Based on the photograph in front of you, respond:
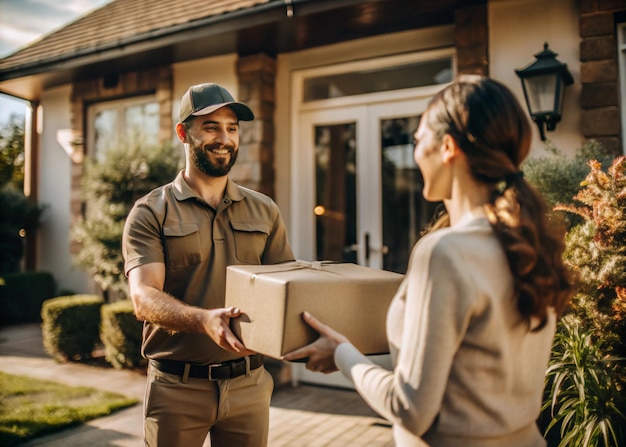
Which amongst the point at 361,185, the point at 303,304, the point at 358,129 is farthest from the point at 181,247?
the point at 358,129

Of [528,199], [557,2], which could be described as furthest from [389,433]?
[557,2]

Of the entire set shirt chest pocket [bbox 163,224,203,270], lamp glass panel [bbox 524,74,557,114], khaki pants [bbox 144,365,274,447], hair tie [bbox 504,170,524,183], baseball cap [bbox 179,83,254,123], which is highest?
lamp glass panel [bbox 524,74,557,114]

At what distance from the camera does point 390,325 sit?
1312mm

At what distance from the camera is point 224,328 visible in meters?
1.73

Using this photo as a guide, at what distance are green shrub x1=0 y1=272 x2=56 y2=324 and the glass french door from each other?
4.21m

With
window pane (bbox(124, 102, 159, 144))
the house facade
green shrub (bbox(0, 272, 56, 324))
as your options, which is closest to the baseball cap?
the house facade

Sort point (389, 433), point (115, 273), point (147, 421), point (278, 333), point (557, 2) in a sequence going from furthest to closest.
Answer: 1. point (115, 273)
2. point (557, 2)
3. point (389, 433)
4. point (147, 421)
5. point (278, 333)

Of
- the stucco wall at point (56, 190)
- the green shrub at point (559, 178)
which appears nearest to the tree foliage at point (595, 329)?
the green shrub at point (559, 178)

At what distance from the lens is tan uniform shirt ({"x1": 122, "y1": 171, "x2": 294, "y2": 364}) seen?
210cm

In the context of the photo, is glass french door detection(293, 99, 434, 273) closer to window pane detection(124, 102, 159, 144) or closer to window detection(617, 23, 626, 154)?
window detection(617, 23, 626, 154)

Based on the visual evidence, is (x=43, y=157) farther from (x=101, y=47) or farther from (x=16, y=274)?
(x=101, y=47)

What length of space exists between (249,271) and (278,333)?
0.84 feet

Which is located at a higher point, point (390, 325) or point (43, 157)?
point (43, 157)

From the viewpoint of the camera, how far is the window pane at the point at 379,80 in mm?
5090
